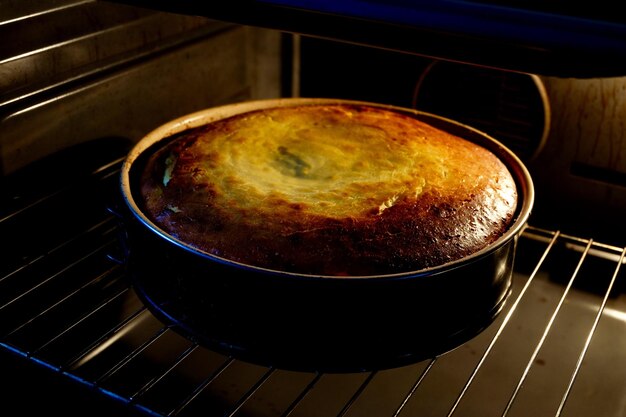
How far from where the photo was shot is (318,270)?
3.70 feet

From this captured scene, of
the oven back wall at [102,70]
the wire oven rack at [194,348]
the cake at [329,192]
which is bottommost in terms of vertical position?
the wire oven rack at [194,348]

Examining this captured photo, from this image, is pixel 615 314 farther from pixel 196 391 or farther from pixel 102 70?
pixel 102 70

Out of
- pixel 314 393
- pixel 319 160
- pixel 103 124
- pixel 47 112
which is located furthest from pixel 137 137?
pixel 314 393

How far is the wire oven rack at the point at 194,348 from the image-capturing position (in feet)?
4.75

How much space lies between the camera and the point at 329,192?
1344mm

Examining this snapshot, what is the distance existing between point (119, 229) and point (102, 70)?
446 millimetres

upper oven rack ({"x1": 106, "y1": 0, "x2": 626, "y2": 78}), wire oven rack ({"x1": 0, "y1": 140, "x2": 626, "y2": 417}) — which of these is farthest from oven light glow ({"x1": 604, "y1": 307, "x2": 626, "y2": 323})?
upper oven rack ({"x1": 106, "y1": 0, "x2": 626, "y2": 78})

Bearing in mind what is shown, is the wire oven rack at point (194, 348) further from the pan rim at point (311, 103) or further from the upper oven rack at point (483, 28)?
→ the upper oven rack at point (483, 28)

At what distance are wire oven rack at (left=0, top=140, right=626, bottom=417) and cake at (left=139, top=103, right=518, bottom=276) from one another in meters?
0.24

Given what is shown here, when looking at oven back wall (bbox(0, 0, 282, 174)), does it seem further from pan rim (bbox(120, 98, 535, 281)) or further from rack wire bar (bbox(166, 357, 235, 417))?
rack wire bar (bbox(166, 357, 235, 417))

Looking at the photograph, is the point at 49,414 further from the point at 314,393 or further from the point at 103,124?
the point at 103,124

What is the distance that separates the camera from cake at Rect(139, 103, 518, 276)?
46.2 inches

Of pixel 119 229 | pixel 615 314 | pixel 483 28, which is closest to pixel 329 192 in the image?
pixel 119 229

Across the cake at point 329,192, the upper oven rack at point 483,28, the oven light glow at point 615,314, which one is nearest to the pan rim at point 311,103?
the cake at point 329,192
